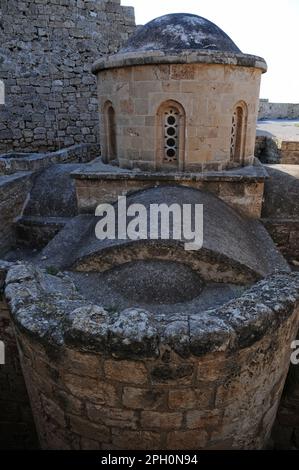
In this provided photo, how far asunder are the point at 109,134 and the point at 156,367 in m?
4.92

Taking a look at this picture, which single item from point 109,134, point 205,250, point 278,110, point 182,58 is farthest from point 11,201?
point 278,110

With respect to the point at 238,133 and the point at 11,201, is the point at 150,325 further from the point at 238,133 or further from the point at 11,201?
the point at 11,201

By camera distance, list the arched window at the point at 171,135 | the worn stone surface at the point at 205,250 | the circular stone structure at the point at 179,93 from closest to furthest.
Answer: the worn stone surface at the point at 205,250 < the circular stone structure at the point at 179,93 < the arched window at the point at 171,135

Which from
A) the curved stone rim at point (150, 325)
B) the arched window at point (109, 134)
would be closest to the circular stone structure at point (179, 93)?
the arched window at point (109, 134)

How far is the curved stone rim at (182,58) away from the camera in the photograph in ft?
16.6

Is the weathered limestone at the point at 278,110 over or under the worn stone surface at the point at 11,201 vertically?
over

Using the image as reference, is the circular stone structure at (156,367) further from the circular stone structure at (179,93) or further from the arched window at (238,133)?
the arched window at (238,133)

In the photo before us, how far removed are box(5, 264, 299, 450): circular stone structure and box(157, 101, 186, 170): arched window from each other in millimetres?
3188

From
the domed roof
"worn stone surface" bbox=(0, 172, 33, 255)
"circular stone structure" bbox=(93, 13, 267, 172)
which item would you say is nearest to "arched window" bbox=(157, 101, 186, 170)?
"circular stone structure" bbox=(93, 13, 267, 172)

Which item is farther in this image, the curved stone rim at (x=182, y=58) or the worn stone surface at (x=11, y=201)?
the worn stone surface at (x=11, y=201)

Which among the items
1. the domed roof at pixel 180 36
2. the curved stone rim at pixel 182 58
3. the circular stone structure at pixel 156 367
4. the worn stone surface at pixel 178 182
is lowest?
the circular stone structure at pixel 156 367

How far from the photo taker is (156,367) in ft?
8.72

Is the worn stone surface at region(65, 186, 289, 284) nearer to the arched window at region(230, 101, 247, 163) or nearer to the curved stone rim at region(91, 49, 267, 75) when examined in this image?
the arched window at region(230, 101, 247, 163)
